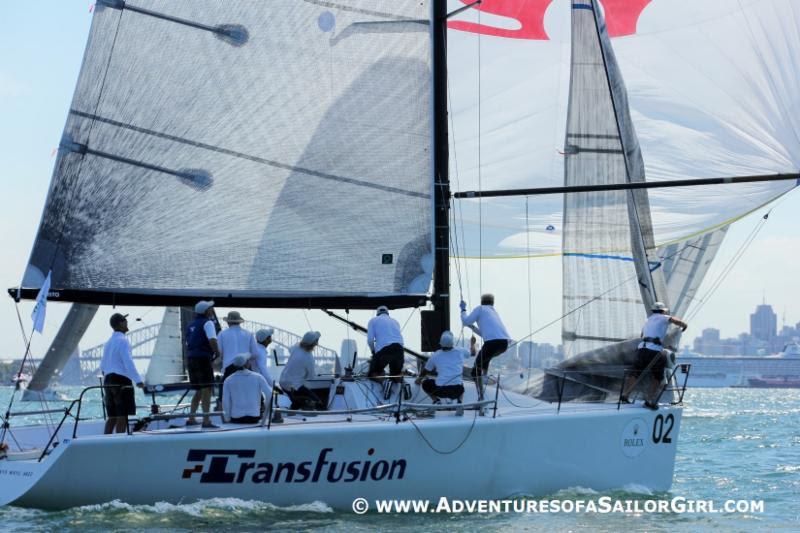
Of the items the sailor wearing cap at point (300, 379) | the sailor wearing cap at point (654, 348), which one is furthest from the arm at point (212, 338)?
the sailor wearing cap at point (654, 348)

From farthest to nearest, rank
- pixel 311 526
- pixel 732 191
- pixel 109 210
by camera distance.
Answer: pixel 732 191
pixel 109 210
pixel 311 526

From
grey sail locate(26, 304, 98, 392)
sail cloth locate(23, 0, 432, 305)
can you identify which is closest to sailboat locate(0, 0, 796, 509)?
sail cloth locate(23, 0, 432, 305)

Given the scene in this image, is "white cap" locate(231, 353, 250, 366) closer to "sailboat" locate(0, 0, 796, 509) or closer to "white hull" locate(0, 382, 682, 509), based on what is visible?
"white hull" locate(0, 382, 682, 509)

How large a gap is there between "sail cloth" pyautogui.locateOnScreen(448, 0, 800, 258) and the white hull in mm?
4243

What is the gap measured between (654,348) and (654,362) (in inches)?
8.0

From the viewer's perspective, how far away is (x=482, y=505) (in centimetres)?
1109

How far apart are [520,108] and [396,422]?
9163 mm

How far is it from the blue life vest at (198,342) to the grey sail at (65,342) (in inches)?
780

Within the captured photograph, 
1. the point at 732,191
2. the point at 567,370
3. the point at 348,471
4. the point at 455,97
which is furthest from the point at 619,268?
the point at 348,471

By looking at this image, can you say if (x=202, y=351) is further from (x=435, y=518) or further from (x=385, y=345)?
(x=435, y=518)

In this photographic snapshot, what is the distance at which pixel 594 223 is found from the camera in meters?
16.0

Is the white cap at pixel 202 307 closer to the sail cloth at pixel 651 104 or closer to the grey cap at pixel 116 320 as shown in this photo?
the grey cap at pixel 116 320

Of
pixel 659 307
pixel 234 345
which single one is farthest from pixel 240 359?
pixel 659 307

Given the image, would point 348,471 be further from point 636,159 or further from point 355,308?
point 636,159
